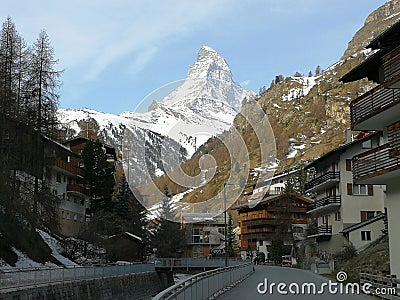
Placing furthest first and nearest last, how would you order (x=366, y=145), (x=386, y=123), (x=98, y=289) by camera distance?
(x=366, y=145) → (x=98, y=289) → (x=386, y=123)

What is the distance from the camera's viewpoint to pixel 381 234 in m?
54.1

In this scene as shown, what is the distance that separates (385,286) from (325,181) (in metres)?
41.6

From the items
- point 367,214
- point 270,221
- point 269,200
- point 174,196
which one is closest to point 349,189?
point 367,214

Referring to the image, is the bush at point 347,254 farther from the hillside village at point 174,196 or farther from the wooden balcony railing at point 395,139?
the wooden balcony railing at point 395,139

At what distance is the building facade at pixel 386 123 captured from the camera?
1004 inches

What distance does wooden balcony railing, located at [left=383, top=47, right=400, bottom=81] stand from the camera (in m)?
24.9

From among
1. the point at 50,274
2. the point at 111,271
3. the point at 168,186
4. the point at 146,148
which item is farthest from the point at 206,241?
the point at 50,274

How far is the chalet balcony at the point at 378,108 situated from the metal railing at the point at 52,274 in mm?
16250

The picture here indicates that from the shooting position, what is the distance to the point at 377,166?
88.2 feet

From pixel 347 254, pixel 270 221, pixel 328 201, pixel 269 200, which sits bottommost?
pixel 347 254

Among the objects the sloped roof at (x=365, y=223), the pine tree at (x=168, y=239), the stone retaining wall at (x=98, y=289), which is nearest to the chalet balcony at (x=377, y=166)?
the stone retaining wall at (x=98, y=289)

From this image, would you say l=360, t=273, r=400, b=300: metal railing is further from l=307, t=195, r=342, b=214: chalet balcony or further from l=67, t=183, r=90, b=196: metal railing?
l=67, t=183, r=90, b=196: metal railing

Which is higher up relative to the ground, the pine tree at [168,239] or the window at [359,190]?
the window at [359,190]

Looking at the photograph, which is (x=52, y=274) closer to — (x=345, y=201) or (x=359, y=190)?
(x=345, y=201)
